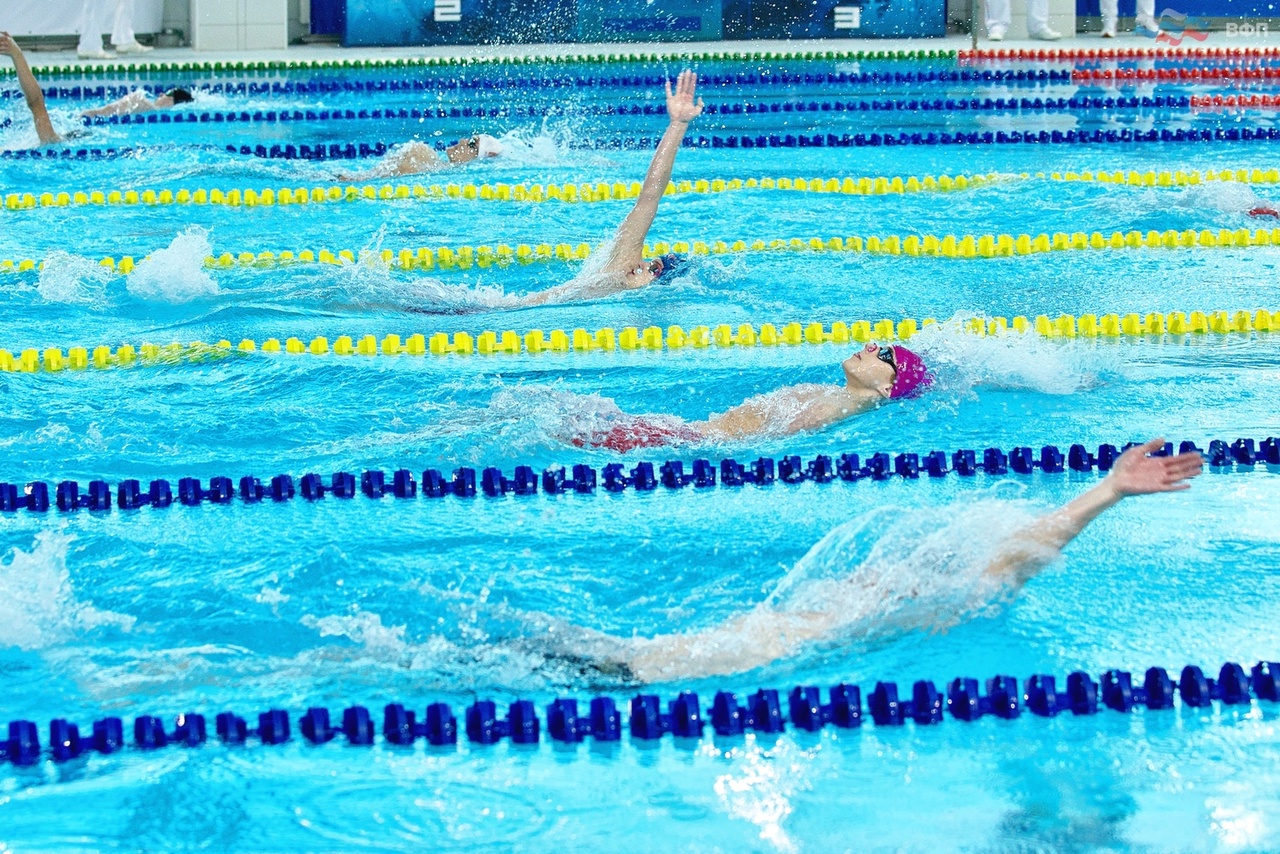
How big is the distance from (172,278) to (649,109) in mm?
4986

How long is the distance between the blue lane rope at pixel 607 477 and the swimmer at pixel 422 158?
4.13m

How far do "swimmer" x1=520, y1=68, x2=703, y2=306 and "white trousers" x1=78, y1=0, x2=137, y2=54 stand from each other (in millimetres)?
7906

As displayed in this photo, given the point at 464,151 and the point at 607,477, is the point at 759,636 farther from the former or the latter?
the point at 464,151

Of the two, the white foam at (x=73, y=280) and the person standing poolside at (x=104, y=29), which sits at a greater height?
the person standing poolside at (x=104, y=29)

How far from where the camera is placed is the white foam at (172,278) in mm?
6211

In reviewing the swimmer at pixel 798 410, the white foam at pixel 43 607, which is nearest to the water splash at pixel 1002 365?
the swimmer at pixel 798 410

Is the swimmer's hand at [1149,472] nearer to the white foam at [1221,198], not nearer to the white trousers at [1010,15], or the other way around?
the white foam at [1221,198]

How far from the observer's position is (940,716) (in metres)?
3.14

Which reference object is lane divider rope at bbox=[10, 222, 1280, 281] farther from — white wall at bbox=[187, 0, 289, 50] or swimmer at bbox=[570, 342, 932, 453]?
white wall at bbox=[187, 0, 289, 50]

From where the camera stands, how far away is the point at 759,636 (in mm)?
3338

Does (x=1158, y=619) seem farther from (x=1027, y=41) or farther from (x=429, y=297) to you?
(x=1027, y=41)
